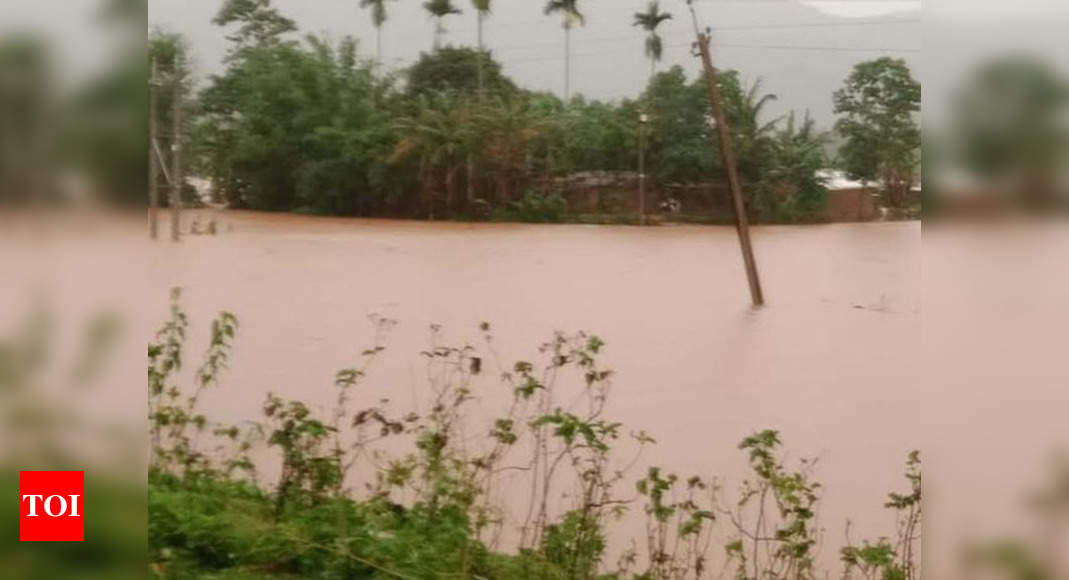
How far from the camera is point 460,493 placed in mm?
3707

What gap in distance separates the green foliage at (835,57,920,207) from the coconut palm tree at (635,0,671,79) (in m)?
0.68

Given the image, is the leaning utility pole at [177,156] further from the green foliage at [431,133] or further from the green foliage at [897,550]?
the green foliage at [897,550]

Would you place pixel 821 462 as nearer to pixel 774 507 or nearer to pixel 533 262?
pixel 774 507

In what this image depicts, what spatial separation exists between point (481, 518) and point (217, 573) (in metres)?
0.88

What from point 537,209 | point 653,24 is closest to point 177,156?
point 537,209

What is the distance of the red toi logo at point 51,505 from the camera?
1888 millimetres

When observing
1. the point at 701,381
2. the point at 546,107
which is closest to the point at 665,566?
the point at 701,381

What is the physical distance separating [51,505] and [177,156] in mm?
2253

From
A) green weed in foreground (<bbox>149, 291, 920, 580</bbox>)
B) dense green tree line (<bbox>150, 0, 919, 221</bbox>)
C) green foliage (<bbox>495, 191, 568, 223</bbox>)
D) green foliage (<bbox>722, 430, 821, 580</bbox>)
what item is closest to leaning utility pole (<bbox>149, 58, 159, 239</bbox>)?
green weed in foreground (<bbox>149, 291, 920, 580</bbox>)

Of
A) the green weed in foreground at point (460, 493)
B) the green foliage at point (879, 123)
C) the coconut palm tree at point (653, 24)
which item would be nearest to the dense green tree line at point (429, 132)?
the coconut palm tree at point (653, 24)

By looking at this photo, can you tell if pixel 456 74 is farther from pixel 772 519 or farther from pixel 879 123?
pixel 772 519

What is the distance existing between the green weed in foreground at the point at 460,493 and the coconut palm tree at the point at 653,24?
113 centimetres

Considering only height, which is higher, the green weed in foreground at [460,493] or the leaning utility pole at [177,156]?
the leaning utility pole at [177,156]

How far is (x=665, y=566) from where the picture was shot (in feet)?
11.9
